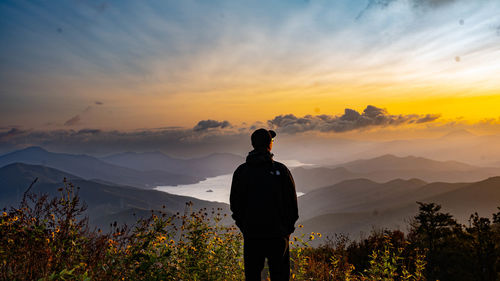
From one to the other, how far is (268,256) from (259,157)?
1.42 meters

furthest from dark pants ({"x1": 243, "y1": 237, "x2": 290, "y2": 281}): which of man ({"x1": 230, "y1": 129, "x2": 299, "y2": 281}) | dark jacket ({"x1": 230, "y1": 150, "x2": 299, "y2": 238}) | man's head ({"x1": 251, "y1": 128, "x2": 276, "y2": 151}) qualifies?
man's head ({"x1": 251, "y1": 128, "x2": 276, "y2": 151})

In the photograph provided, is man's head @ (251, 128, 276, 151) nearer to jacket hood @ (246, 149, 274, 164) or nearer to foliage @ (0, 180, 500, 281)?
jacket hood @ (246, 149, 274, 164)

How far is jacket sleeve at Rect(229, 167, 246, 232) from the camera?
3.94 metres

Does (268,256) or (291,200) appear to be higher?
(291,200)

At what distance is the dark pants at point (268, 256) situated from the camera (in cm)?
380

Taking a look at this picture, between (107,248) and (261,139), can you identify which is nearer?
(261,139)

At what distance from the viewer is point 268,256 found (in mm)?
3879

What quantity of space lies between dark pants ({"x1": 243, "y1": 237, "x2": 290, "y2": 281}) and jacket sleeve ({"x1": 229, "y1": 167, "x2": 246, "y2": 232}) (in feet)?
1.11

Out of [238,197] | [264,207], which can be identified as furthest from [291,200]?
[238,197]

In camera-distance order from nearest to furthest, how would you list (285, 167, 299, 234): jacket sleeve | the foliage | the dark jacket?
the dark jacket, (285, 167, 299, 234): jacket sleeve, the foliage

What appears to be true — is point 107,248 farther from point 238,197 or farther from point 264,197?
point 264,197

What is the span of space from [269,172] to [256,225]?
0.74 metres

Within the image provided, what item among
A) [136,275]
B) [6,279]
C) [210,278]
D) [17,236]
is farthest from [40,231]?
[210,278]

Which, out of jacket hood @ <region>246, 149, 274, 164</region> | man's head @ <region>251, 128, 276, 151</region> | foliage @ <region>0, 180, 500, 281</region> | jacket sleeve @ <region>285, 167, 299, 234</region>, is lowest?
foliage @ <region>0, 180, 500, 281</region>
